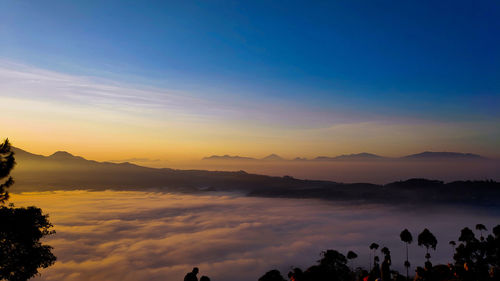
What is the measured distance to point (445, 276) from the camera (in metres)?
30.5

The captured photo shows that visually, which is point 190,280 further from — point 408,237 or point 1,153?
point 408,237

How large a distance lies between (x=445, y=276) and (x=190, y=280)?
93.6 ft

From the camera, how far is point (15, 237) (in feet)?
100

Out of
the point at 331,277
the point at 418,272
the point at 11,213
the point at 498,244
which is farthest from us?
the point at 498,244

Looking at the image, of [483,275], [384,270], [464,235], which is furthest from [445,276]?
[464,235]

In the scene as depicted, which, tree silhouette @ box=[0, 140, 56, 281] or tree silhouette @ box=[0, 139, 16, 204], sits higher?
tree silhouette @ box=[0, 139, 16, 204]

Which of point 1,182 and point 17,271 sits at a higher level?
point 1,182

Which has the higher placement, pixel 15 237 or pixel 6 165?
pixel 6 165

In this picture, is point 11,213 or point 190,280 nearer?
point 190,280

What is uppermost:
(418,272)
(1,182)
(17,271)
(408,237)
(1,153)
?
(1,153)

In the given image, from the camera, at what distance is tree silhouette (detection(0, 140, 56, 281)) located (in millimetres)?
29859

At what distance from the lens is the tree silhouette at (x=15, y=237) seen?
29859 millimetres

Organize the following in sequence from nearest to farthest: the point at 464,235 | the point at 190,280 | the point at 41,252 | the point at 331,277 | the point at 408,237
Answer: the point at 190,280
the point at 331,277
the point at 41,252
the point at 464,235
the point at 408,237

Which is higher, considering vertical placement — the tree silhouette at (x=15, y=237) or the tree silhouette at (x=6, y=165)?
the tree silhouette at (x=6, y=165)
